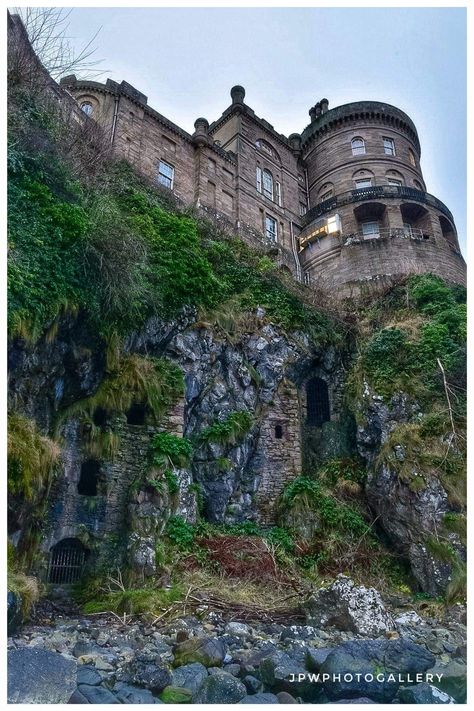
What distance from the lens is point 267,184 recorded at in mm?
26156

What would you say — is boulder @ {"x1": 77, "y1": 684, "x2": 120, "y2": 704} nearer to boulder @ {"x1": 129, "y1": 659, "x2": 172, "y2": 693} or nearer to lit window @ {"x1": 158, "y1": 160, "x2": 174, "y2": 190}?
boulder @ {"x1": 129, "y1": 659, "x2": 172, "y2": 693}

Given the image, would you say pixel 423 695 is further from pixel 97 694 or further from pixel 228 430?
pixel 228 430

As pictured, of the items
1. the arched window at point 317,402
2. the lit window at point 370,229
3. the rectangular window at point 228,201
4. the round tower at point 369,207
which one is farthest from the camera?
the lit window at point 370,229

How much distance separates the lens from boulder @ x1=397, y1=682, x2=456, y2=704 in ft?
15.1

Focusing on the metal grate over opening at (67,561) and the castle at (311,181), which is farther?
the castle at (311,181)

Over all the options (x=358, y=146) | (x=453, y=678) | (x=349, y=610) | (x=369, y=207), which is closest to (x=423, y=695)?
(x=453, y=678)

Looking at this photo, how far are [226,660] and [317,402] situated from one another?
36.2 ft

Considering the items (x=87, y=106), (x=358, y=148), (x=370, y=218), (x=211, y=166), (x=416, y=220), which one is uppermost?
(x=358, y=148)

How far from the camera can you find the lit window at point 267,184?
84.0 feet

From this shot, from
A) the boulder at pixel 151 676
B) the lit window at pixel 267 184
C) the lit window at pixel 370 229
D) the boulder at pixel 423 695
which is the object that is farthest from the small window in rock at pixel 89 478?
the lit window at pixel 267 184

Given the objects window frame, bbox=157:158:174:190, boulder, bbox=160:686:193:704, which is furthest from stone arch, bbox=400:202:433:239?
boulder, bbox=160:686:193:704

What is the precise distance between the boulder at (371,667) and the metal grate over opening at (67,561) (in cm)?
628

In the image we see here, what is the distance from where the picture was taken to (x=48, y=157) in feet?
32.5

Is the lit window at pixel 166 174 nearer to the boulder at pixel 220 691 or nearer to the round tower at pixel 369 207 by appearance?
the round tower at pixel 369 207
